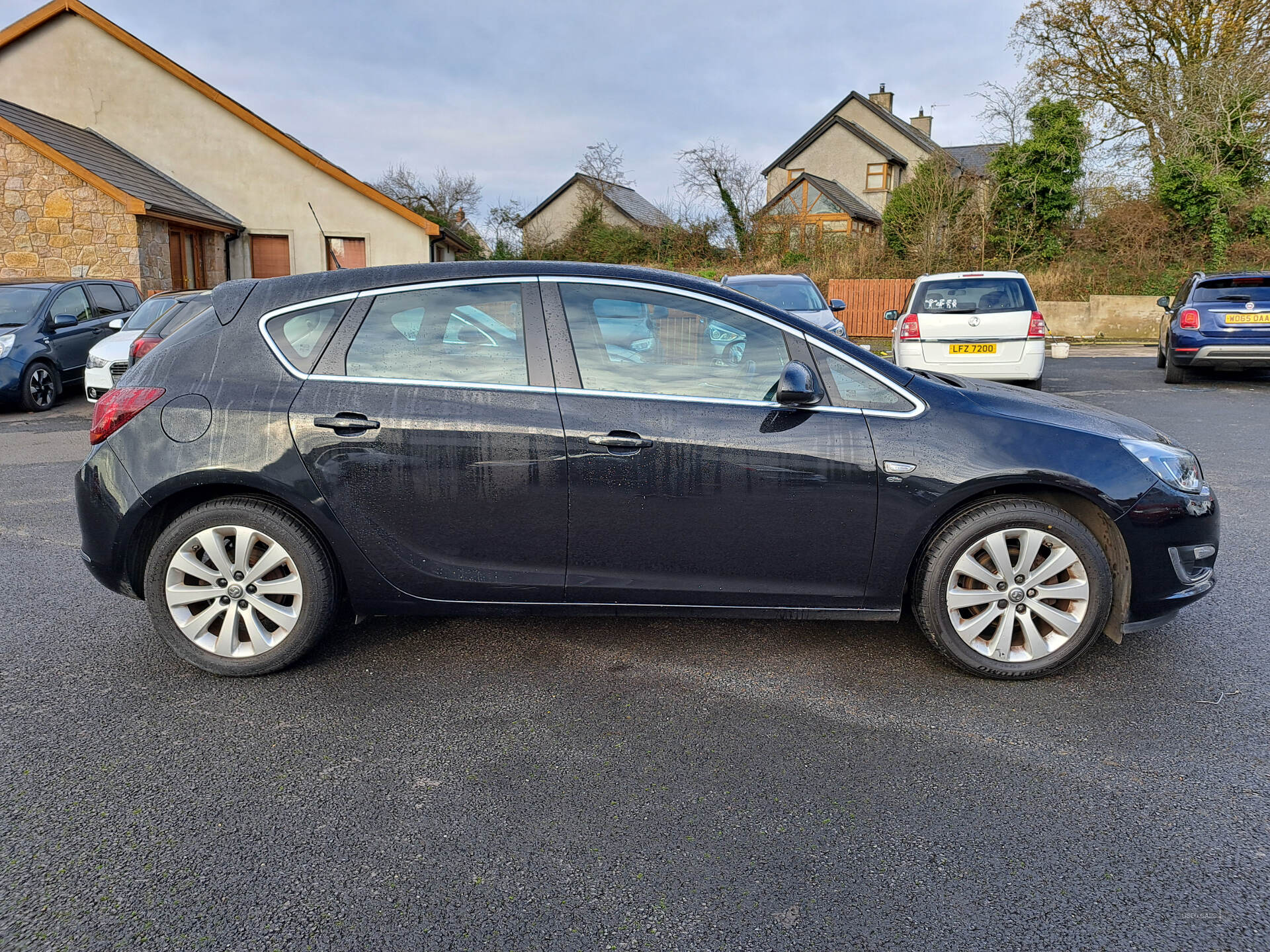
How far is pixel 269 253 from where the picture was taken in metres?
24.6

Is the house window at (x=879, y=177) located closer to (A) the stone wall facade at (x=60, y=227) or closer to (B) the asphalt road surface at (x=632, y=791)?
(A) the stone wall facade at (x=60, y=227)

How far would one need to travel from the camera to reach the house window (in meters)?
49.9

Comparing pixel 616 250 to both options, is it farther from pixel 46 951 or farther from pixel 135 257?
pixel 46 951

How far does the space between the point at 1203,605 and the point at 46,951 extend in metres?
4.98

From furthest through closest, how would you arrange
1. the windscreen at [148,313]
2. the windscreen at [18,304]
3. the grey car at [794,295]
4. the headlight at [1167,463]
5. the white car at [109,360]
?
the grey car at [794,295] → the windscreen at [148,313] → the windscreen at [18,304] → the white car at [109,360] → the headlight at [1167,463]

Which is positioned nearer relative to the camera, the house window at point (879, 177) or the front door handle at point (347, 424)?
the front door handle at point (347, 424)

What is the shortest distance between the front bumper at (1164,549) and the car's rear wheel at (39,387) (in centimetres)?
1313

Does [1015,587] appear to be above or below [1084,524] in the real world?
below

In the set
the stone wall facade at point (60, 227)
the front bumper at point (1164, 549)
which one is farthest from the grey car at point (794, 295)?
the stone wall facade at point (60, 227)

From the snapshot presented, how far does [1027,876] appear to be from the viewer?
2457 millimetres

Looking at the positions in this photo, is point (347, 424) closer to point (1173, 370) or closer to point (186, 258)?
point (1173, 370)

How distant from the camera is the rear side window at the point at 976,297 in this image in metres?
11.6

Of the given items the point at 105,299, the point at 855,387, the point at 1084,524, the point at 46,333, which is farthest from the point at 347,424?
the point at 105,299

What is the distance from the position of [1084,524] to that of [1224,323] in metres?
11.8
